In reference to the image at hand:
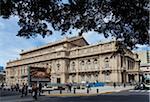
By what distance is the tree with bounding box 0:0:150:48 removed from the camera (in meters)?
12.0

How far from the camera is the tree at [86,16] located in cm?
1205

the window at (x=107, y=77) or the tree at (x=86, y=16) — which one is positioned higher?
the tree at (x=86, y=16)

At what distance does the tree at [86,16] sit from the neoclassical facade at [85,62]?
65242 mm

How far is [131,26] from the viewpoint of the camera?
13258mm

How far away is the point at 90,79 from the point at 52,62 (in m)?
17.8

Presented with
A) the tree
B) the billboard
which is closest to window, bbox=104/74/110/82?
the billboard

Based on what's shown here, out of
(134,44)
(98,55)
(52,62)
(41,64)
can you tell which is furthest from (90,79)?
(134,44)

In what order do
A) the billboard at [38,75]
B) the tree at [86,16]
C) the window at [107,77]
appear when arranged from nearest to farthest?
1. the tree at [86,16]
2. the billboard at [38,75]
3. the window at [107,77]

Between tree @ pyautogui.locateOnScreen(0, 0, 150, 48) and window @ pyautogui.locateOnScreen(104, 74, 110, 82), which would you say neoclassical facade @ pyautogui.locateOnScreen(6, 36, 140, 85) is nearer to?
window @ pyautogui.locateOnScreen(104, 74, 110, 82)

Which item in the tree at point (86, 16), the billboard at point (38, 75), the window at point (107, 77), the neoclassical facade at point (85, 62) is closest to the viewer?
the tree at point (86, 16)

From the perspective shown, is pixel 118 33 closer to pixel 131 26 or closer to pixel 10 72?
pixel 131 26

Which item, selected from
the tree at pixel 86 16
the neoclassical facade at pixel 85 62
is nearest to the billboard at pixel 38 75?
the neoclassical facade at pixel 85 62

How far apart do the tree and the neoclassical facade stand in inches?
2569

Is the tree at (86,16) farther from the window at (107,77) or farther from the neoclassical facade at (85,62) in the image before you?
the window at (107,77)
